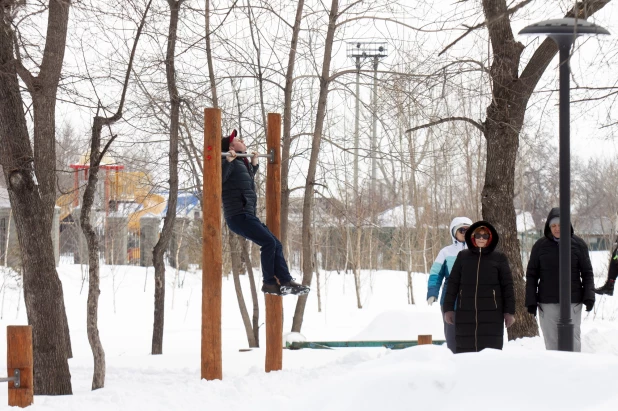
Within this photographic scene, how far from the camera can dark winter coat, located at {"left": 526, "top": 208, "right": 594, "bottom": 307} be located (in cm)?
844

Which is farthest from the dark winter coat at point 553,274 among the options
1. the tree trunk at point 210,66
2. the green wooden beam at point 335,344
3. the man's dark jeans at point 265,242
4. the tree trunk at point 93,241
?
the tree trunk at point 210,66

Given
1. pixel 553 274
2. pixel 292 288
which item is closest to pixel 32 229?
pixel 292 288

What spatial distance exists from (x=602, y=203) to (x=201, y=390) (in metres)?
52.9

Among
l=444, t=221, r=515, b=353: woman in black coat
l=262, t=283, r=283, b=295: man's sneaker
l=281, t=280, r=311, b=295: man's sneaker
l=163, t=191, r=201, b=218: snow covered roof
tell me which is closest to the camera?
l=444, t=221, r=515, b=353: woman in black coat

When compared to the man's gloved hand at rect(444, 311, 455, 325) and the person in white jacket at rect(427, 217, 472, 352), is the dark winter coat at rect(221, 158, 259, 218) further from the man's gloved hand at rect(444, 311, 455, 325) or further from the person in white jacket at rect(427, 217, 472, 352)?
the man's gloved hand at rect(444, 311, 455, 325)

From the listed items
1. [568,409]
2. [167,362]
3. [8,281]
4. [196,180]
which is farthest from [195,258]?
[568,409]

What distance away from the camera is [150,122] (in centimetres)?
1533

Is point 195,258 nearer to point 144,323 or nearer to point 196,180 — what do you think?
point 144,323

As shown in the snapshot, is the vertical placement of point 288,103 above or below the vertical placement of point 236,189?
above

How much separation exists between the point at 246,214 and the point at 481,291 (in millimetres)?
2411

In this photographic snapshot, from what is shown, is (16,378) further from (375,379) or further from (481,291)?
(481,291)

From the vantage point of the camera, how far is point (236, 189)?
27.9 ft

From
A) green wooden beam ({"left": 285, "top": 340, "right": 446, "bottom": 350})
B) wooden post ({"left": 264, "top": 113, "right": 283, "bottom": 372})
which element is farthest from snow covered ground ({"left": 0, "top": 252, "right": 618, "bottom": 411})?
green wooden beam ({"left": 285, "top": 340, "right": 446, "bottom": 350})

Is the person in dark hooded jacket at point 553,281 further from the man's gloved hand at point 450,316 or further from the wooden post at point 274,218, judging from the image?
the wooden post at point 274,218
